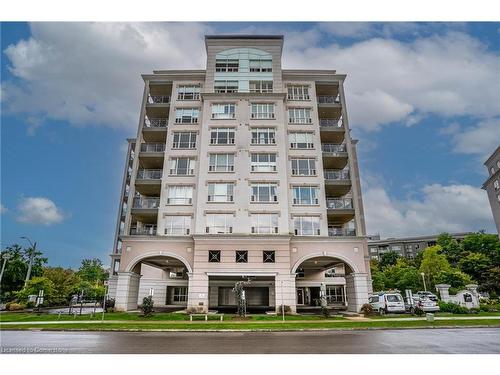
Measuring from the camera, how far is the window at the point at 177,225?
103ft

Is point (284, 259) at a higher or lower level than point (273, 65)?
lower

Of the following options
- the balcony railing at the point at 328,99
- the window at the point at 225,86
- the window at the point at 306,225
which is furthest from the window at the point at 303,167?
the window at the point at 225,86

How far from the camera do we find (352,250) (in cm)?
2991

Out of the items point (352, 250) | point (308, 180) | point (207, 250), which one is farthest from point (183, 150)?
point (352, 250)

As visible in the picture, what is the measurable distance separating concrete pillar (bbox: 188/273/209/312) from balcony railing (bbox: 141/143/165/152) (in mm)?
13955

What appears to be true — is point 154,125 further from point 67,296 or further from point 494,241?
point 494,241

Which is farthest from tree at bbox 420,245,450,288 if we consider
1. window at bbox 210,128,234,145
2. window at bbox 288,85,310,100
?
window at bbox 210,128,234,145

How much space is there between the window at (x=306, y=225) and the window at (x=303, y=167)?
453cm

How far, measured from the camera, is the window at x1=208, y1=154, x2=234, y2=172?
32469 mm

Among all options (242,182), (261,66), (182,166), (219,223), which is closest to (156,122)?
(182,166)

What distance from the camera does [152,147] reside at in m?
35.2

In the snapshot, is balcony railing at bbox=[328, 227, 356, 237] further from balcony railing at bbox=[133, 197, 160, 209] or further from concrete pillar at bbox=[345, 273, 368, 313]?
balcony railing at bbox=[133, 197, 160, 209]

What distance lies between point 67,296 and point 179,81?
104ft

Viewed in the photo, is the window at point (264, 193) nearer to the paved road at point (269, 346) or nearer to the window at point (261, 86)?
the window at point (261, 86)
